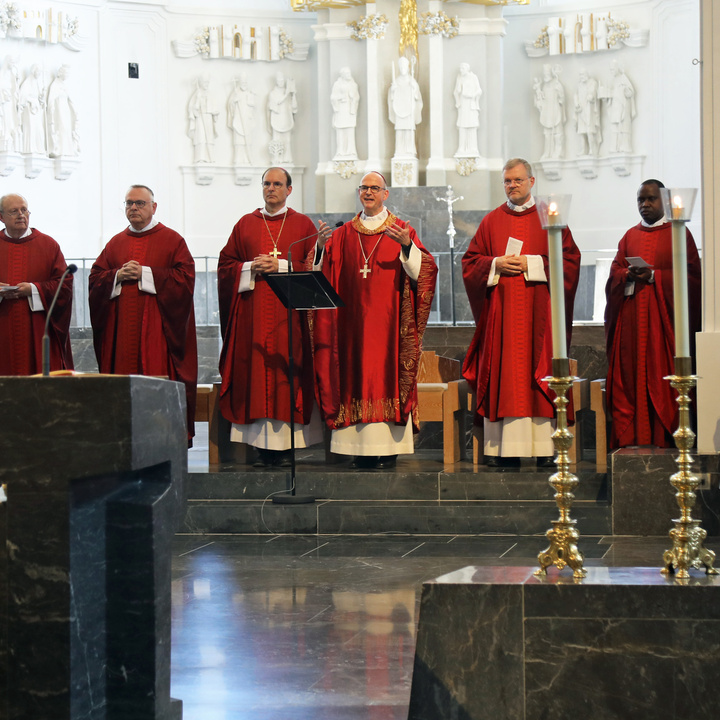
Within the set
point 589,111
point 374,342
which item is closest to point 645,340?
point 374,342

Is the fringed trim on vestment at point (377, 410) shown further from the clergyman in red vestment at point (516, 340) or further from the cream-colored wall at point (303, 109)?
the cream-colored wall at point (303, 109)

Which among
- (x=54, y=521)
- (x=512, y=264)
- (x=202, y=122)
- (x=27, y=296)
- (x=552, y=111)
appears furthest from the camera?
(x=202, y=122)

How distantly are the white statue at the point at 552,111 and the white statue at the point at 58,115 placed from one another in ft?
19.1

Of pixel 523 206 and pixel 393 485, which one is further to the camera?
pixel 523 206

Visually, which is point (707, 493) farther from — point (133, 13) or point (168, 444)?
point (133, 13)

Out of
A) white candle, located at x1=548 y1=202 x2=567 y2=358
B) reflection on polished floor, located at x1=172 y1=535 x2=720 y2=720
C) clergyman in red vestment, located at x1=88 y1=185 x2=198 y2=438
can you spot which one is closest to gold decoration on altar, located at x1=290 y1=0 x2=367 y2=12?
clergyman in red vestment, located at x1=88 y1=185 x2=198 y2=438

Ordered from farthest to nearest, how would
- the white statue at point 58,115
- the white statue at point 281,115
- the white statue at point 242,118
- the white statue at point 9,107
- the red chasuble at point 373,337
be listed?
the white statue at point 281,115
the white statue at point 242,118
the white statue at point 58,115
the white statue at point 9,107
the red chasuble at point 373,337

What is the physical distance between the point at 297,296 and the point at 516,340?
1490 mm

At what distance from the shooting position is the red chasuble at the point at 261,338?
7.78 meters

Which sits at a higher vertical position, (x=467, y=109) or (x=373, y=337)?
(x=467, y=109)

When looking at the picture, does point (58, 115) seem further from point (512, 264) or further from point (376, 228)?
point (512, 264)

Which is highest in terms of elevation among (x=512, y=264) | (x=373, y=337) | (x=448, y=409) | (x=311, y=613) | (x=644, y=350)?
(x=512, y=264)

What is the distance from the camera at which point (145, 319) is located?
7.89 meters

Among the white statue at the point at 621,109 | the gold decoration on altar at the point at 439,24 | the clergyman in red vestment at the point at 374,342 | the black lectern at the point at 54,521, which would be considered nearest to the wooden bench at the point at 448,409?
the clergyman in red vestment at the point at 374,342
